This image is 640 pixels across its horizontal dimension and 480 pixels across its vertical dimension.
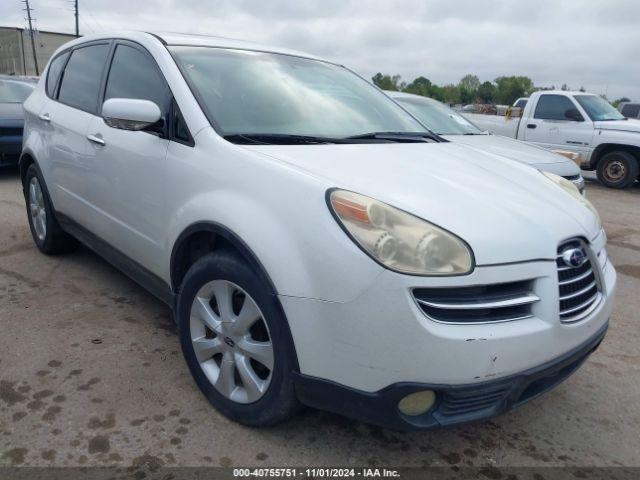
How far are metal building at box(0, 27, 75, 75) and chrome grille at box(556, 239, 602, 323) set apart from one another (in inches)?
2111

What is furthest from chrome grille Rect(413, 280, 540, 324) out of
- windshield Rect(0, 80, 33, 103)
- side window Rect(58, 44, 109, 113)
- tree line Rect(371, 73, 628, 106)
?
tree line Rect(371, 73, 628, 106)

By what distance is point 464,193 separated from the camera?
7.19ft

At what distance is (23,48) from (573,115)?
5139cm

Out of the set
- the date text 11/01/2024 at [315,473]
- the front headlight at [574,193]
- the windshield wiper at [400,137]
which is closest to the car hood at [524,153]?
the windshield wiper at [400,137]

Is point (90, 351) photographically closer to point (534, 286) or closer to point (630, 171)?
point (534, 286)

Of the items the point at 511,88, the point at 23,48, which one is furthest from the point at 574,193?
the point at 511,88

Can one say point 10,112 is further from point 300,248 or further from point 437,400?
point 437,400

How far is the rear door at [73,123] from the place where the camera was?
3.54 metres

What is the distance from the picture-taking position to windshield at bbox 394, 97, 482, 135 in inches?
257

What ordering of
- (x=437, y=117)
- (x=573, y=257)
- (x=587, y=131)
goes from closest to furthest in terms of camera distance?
(x=573, y=257) → (x=437, y=117) → (x=587, y=131)

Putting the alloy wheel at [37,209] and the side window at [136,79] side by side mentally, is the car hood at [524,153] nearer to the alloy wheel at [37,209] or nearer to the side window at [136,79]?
the side window at [136,79]

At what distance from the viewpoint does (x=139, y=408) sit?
2521mm

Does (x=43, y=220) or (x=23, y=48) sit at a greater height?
(x=23, y=48)

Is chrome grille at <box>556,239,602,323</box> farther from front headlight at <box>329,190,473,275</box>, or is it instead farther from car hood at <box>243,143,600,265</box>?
front headlight at <box>329,190,473,275</box>
